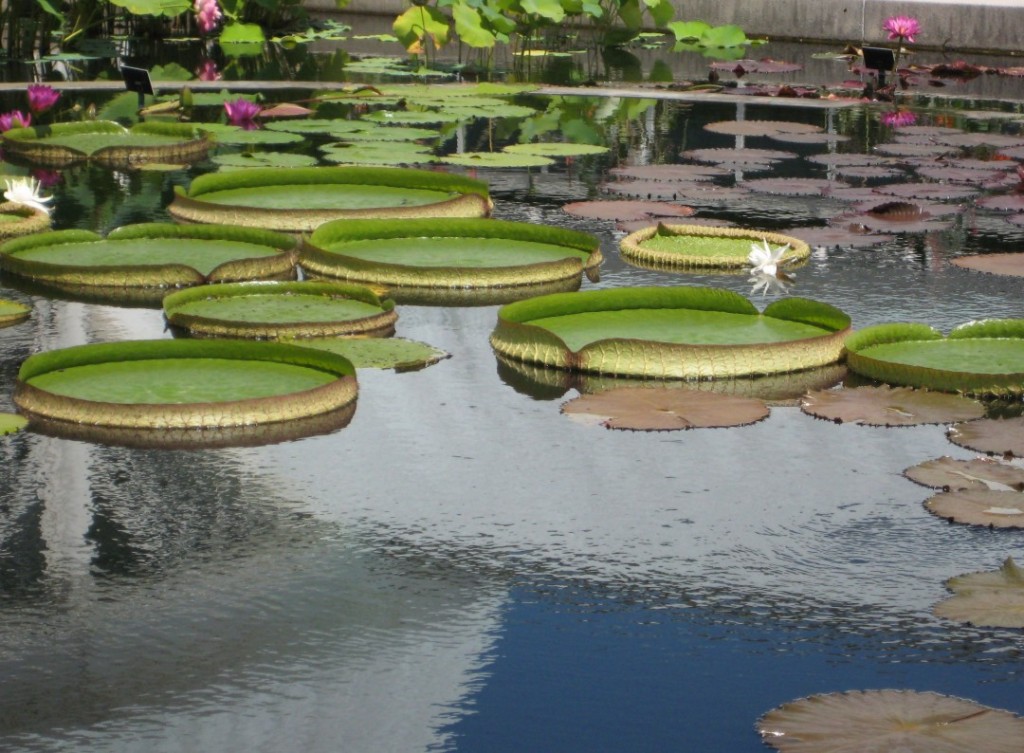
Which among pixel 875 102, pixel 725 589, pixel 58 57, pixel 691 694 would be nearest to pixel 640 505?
pixel 725 589

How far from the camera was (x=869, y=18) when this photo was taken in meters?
15.9

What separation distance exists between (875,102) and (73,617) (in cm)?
927

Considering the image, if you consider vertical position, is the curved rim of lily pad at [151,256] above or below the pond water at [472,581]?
above

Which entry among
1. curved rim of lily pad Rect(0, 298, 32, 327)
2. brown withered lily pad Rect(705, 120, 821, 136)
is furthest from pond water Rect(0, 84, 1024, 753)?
brown withered lily pad Rect(705, 120, 821, 136)

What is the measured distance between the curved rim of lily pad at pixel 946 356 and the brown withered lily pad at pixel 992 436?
207 mm

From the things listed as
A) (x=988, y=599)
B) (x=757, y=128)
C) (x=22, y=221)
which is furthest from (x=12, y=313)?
(x=757, y=128)

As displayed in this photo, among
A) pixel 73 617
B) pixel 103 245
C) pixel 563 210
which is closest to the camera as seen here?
pixel 73 617

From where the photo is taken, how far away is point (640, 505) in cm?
367

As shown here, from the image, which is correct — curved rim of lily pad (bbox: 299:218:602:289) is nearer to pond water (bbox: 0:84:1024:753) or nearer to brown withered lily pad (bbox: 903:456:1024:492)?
pond water (bbox: 0:84:1024:753)

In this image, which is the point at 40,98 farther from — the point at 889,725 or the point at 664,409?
the point at 889,725

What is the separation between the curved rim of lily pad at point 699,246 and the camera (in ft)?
19.7

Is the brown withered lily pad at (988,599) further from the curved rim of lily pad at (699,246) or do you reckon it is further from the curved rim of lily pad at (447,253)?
the curved rim of lily pad at (699,246)

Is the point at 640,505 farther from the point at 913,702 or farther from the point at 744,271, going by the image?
the point at 744,271

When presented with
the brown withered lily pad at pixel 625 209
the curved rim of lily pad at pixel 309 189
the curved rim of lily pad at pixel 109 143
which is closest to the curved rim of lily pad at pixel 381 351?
the curved rim of lily pad at pixel 309 189
